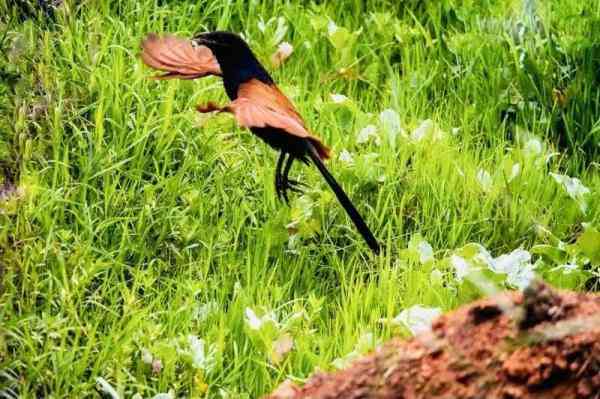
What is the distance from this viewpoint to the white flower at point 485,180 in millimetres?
3932

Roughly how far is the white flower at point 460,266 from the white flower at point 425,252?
0.32ft

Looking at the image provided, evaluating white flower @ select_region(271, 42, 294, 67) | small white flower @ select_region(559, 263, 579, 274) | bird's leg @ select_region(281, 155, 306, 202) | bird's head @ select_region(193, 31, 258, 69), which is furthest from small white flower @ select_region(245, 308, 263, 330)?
white flower @ select_region(271, 42, 294, 67)

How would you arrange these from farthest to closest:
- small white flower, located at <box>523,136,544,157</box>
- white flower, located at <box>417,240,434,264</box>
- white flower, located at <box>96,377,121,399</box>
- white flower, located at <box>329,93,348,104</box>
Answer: white flower, located at <box>329,93,348,104</box>
small white flower, located at <box>523,136,544,157</box>
white flower, located at <box>417,240,434,264</box>
white flower, located at <box>96,377,121,399</box>

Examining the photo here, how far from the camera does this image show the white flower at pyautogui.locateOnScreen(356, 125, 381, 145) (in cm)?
408

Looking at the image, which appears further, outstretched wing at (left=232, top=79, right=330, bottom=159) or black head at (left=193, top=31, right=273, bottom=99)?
black head at (left=193, top=31, right=273, bottom=99)

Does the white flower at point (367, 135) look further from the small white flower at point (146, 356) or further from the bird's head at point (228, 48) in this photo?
the small white flower at point (146, 356)

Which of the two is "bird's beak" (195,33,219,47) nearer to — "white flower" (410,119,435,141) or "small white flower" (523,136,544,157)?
"white flower" (410,119,435,141)

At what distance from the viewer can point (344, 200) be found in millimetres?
3465

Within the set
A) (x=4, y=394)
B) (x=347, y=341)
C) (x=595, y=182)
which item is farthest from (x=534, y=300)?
(x=595, y=182)

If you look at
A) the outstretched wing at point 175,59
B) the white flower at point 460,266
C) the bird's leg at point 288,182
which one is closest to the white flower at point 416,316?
the white flower at point 460,266

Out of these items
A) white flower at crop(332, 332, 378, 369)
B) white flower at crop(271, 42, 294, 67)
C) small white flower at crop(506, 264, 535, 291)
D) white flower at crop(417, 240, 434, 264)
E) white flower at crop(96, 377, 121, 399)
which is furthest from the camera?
white flower at crop(271, 42, 294, 67)

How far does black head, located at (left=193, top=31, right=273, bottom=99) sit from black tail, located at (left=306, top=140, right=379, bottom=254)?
0.29m

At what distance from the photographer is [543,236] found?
12.5 ft

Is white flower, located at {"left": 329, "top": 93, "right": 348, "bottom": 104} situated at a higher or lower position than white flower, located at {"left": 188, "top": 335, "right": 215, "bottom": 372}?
higher
